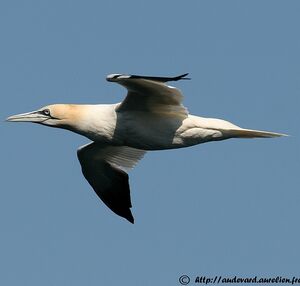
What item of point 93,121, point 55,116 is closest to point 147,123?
point 93,121

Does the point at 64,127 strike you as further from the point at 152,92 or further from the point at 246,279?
the point at 246,279

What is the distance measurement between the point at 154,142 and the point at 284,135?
2023mm

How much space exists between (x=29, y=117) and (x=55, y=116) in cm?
51

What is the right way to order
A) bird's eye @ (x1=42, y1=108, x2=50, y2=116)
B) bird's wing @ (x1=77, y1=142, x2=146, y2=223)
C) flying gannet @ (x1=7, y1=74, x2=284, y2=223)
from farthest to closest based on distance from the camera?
1. bird's wing @ (x1=77, y1=142, x2=146, y2=223)
2. bird's eye @ (x1=42, y1=108, x2=50, y2=116)
3. flying gannet @ (x1=7, y1=74, x2=284, y2=223)

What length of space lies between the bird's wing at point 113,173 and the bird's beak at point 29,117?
2.04 m

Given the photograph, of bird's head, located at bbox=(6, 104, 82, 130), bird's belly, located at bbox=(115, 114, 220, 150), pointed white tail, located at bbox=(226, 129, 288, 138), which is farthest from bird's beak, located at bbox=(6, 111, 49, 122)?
pointed white tail, located at bbox=(226, 129, 288, 138)

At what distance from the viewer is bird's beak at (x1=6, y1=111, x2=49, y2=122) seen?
1636 cm

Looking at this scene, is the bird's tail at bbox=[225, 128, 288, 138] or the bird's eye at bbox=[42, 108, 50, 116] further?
the bird's eye at bbox=[42, 108, 50, 116]

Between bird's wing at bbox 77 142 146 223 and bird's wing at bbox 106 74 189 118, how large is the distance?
2755mm

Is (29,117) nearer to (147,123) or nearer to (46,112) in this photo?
(46,112)

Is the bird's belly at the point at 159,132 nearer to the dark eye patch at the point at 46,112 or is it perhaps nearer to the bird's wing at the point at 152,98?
the bird's wing at the point at 152,98

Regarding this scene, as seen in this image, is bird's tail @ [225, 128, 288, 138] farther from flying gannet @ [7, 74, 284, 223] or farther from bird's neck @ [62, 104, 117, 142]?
bird's neck @ [62, 104, 117, 142]

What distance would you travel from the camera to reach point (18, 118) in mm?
16562

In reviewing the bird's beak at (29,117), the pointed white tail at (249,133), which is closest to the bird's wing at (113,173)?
the bird's beak at (29,117)
